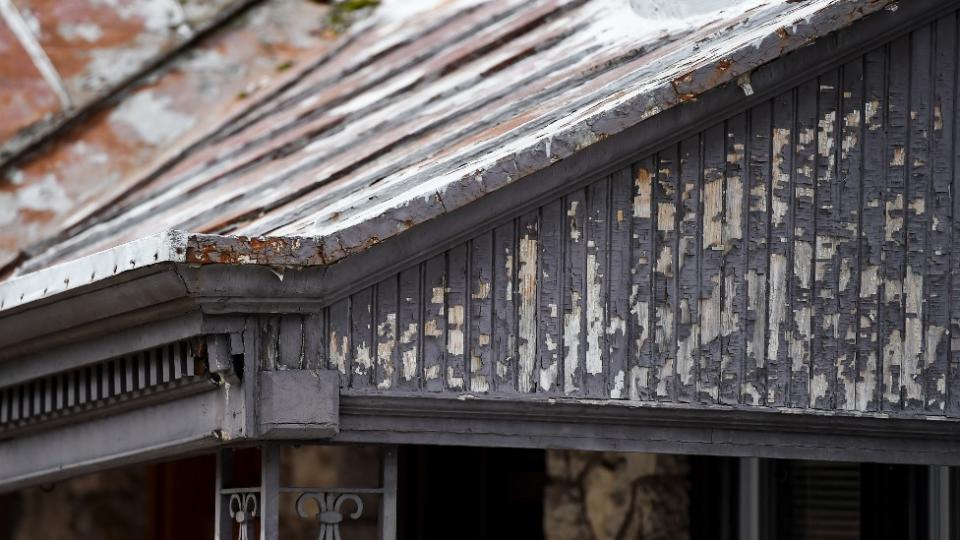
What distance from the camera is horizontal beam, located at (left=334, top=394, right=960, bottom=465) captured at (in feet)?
16.4

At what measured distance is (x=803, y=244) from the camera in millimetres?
5391

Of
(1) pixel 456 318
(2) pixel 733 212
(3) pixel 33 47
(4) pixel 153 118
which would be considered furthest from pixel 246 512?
→ (3) pixel 33 47

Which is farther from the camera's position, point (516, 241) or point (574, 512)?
point (574, 512)

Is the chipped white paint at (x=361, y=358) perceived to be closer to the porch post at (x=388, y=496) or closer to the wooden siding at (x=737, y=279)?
the wooden siding at (x=737, y=279)

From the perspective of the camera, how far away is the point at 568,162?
16.7 feet

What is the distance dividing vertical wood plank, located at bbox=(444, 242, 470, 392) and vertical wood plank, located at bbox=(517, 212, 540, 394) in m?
0.17

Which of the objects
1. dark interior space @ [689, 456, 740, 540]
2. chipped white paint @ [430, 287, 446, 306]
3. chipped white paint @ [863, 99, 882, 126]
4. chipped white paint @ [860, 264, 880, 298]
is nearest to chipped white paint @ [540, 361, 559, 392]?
chipped white paint @ [430, 287, 446, 306]

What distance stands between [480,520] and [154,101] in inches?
105

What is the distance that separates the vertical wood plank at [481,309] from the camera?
505 cm

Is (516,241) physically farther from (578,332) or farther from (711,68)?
(711,68)

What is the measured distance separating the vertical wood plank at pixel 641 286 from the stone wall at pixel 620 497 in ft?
8.52

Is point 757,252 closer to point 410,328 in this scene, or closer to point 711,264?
point 711,264

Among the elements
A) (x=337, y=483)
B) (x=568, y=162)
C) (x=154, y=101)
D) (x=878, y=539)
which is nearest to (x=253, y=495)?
(x=568, y=162)

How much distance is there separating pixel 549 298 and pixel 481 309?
0.21 meters
